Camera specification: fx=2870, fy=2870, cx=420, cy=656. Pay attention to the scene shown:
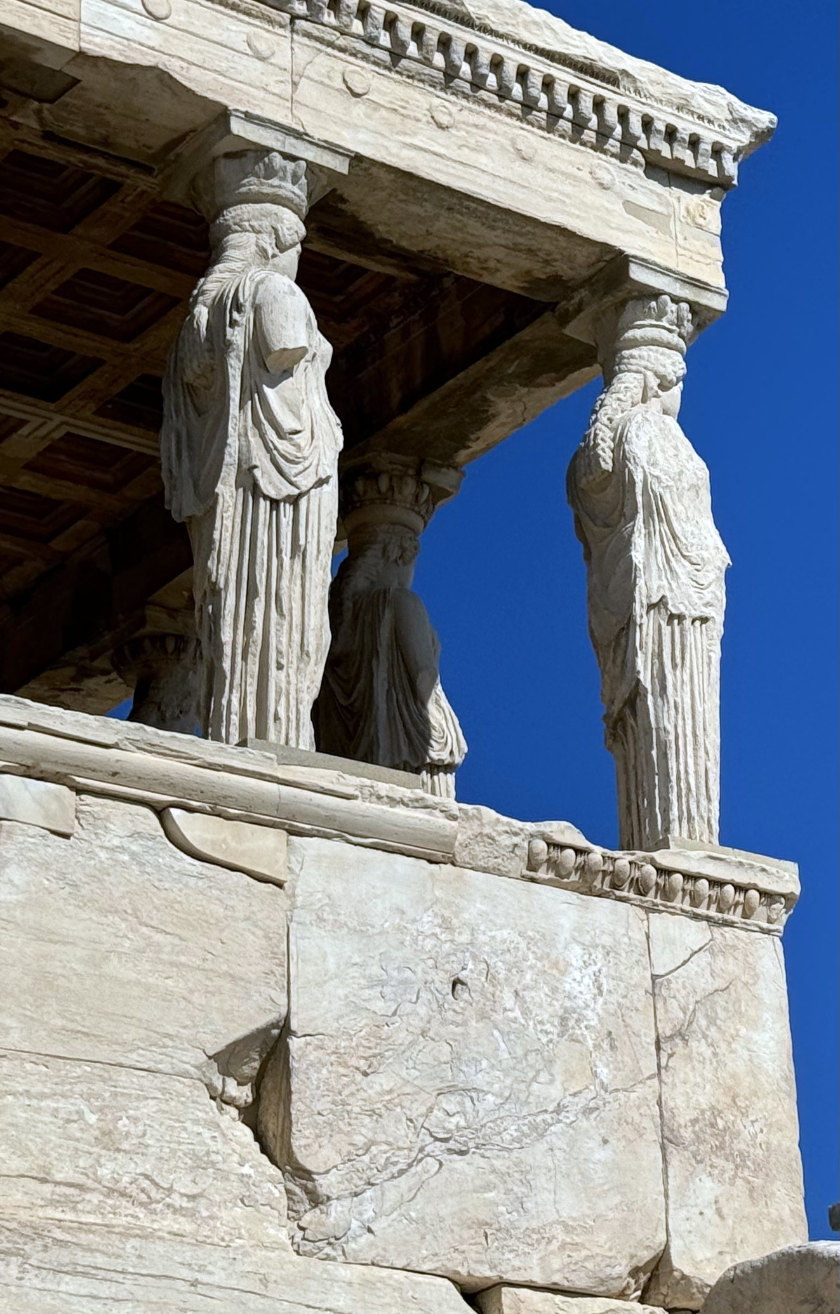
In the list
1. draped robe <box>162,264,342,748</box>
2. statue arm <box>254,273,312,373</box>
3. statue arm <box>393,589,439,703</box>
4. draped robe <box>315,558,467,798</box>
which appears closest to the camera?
draped robe <box>162,264,342,748</box>

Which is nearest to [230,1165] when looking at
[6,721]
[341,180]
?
[6,721]

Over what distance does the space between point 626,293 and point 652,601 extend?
1.20 metres

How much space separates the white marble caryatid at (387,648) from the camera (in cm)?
1095

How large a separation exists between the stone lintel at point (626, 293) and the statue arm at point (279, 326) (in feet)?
5.06

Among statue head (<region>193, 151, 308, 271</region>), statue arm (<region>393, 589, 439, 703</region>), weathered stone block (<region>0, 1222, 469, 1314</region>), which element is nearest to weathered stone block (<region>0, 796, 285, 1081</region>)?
weathered stone block (<region>0, 1222, 469, 1314</region>)

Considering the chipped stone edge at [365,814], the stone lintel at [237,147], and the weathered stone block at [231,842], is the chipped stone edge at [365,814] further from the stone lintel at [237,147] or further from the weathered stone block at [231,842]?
the stone lintel at [237,147]

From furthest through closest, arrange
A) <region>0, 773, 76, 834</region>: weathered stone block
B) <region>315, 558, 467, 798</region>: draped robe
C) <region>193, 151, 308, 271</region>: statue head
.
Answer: <region>315, 558, 467, 798</region>: draped robe < <region>193, 151, 308, 271</region>: statue head < <region>0, 773, 76, 834</region>: weathered stone block

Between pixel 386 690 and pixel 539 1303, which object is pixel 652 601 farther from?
pixel 539 1303

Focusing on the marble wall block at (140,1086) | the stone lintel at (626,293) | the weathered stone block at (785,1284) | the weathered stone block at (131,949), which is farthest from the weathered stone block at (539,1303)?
the stone lintel at (626,293)

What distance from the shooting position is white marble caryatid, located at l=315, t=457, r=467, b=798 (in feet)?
35.9

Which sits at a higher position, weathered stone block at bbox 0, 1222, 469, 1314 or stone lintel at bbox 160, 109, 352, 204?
stone lintel at bbox 160, 109, 352, 204

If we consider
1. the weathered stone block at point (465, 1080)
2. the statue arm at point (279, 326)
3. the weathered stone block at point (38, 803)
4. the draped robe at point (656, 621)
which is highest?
the statue arm at point (279, 326)

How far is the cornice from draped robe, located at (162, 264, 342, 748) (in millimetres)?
1067

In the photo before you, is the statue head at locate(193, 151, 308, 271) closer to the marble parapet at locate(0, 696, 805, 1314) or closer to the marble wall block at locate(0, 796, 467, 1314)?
the marble parapet at locate(0, 696, 805, 1314)
